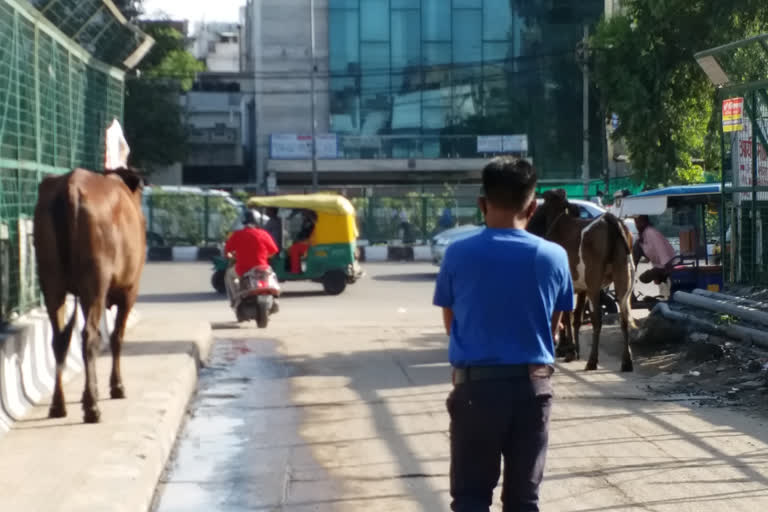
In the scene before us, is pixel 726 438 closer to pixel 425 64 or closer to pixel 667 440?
pixel 667 440

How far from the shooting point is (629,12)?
19.0 meters

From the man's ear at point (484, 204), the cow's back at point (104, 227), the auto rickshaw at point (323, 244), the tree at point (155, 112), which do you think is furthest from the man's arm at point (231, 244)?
the tree at point (155, 112)

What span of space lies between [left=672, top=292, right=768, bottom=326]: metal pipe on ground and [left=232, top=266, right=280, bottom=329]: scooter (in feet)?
18.7

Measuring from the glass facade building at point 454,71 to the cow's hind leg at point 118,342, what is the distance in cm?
4982

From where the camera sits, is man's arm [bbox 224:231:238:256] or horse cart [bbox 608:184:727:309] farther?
man's arm [bbox 224:231:238:256]

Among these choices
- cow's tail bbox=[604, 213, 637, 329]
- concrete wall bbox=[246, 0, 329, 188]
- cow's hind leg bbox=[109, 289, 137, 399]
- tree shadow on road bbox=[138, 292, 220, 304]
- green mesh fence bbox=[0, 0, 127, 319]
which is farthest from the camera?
concrete wall bbox=[246, 0, 329, 188]

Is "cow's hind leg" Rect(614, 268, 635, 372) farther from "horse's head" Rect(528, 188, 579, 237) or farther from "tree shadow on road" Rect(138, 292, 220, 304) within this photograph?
"tree shadow on road" Rect(138, 292, 220, 304)

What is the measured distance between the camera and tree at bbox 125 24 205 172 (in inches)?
2233

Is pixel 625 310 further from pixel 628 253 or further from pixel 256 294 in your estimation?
pixel 256 294

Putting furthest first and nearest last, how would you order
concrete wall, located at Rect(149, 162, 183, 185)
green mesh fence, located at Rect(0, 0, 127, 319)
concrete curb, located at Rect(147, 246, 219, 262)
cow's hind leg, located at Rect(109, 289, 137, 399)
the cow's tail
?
concrete wall, located at Rect(149, 162, 183, 185), concrete curb, located at Rect(147, 246, 219, 262), the cow's tail, green mesh fence, located at Rect(0, 0, 127, 319), cow's hind leg, located at Rect(109, 289, 137, 399)

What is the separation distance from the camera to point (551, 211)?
13.5 m

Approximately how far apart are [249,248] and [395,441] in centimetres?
905

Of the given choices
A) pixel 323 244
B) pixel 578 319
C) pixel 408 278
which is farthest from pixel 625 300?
pixel 408 278

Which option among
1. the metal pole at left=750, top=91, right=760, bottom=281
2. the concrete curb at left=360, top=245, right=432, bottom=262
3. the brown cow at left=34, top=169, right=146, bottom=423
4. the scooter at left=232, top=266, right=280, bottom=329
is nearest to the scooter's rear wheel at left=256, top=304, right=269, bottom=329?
the scooter at left=232, top=266, right=280, bottom=329
